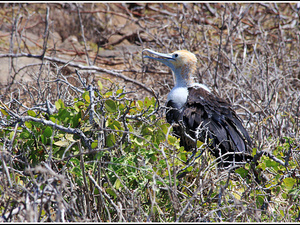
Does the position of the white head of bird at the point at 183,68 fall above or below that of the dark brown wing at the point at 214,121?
above

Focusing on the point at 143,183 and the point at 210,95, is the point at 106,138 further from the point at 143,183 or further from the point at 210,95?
the point at 210,95

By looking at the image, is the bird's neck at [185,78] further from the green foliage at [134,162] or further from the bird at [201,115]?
the green foliage at [134,162]

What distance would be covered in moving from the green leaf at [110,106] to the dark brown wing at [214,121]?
2.36ft

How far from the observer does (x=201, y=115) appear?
2.62 meters

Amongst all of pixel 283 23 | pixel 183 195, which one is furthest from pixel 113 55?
pixel 183 195

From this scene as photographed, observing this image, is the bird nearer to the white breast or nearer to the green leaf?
the white breast

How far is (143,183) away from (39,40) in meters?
4.39

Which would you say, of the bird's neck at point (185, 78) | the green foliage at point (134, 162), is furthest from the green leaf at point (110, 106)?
the bird's neck at point (185, 78)

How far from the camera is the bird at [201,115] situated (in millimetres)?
2445

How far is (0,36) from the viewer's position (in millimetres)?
4941

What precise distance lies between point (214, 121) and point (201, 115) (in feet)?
0.41

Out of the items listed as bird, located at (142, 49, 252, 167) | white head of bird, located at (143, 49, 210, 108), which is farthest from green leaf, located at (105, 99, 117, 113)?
white head of bird, located at (143, 49, 210, 108)

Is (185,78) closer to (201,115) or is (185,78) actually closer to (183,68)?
(183,68)

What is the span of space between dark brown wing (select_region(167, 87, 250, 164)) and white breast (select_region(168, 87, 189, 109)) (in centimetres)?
4
